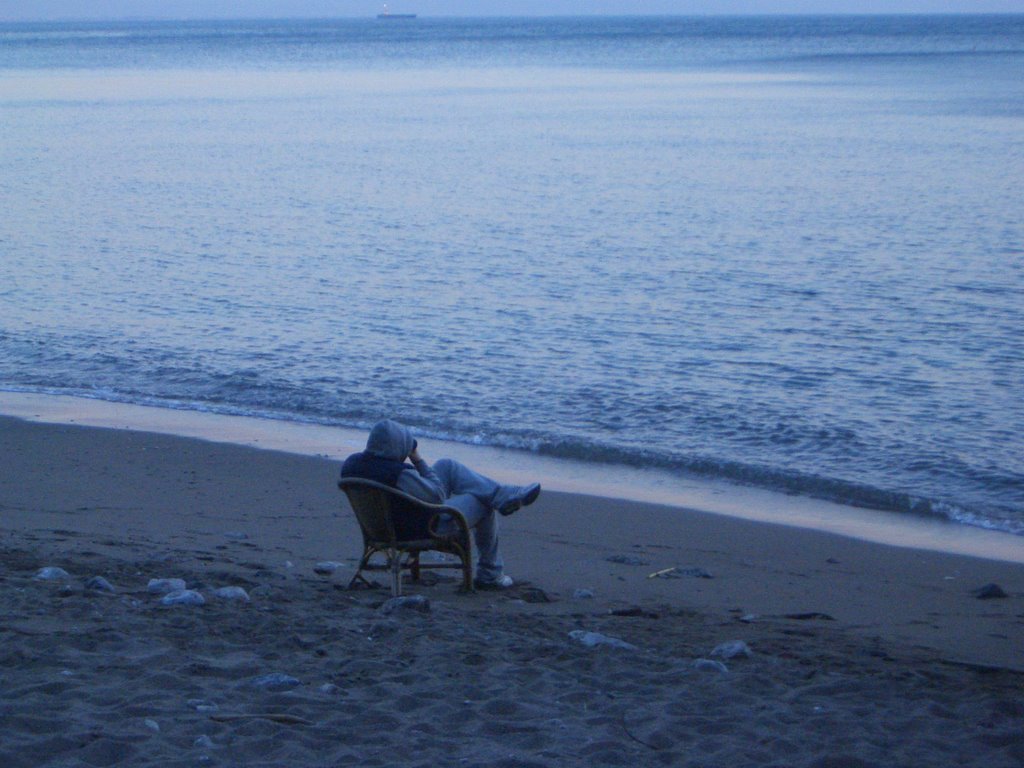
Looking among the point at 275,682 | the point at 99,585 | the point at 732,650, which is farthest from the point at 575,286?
the point at 275,682

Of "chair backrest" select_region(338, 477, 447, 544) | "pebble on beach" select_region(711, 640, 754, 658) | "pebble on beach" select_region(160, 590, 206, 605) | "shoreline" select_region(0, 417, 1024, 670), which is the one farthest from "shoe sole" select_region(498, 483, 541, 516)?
"pebble on beach" select_region(160, 590, 206, 605)

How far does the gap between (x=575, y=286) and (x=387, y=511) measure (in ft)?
43.0

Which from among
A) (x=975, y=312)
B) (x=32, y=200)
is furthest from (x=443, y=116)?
(x=975, y=312)

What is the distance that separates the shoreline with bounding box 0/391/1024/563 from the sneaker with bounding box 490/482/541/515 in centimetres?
309

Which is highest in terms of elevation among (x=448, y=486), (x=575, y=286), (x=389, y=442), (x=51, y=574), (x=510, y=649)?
(x=389, y=442)

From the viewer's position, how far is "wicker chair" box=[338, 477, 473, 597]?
6.94 meters

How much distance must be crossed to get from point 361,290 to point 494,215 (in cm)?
895

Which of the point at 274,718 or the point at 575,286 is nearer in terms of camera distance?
the point at 274,718

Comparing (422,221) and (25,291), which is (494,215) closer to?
(422,221)

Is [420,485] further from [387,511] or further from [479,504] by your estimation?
[479,504]

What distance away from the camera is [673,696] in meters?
5.33

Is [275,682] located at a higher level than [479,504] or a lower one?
lower

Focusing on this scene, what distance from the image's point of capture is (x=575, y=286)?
64.9 ft

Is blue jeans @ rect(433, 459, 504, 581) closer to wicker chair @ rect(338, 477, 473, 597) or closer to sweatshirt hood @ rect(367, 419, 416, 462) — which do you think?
wicker chair @ rect(338, 477, 473, 597)
